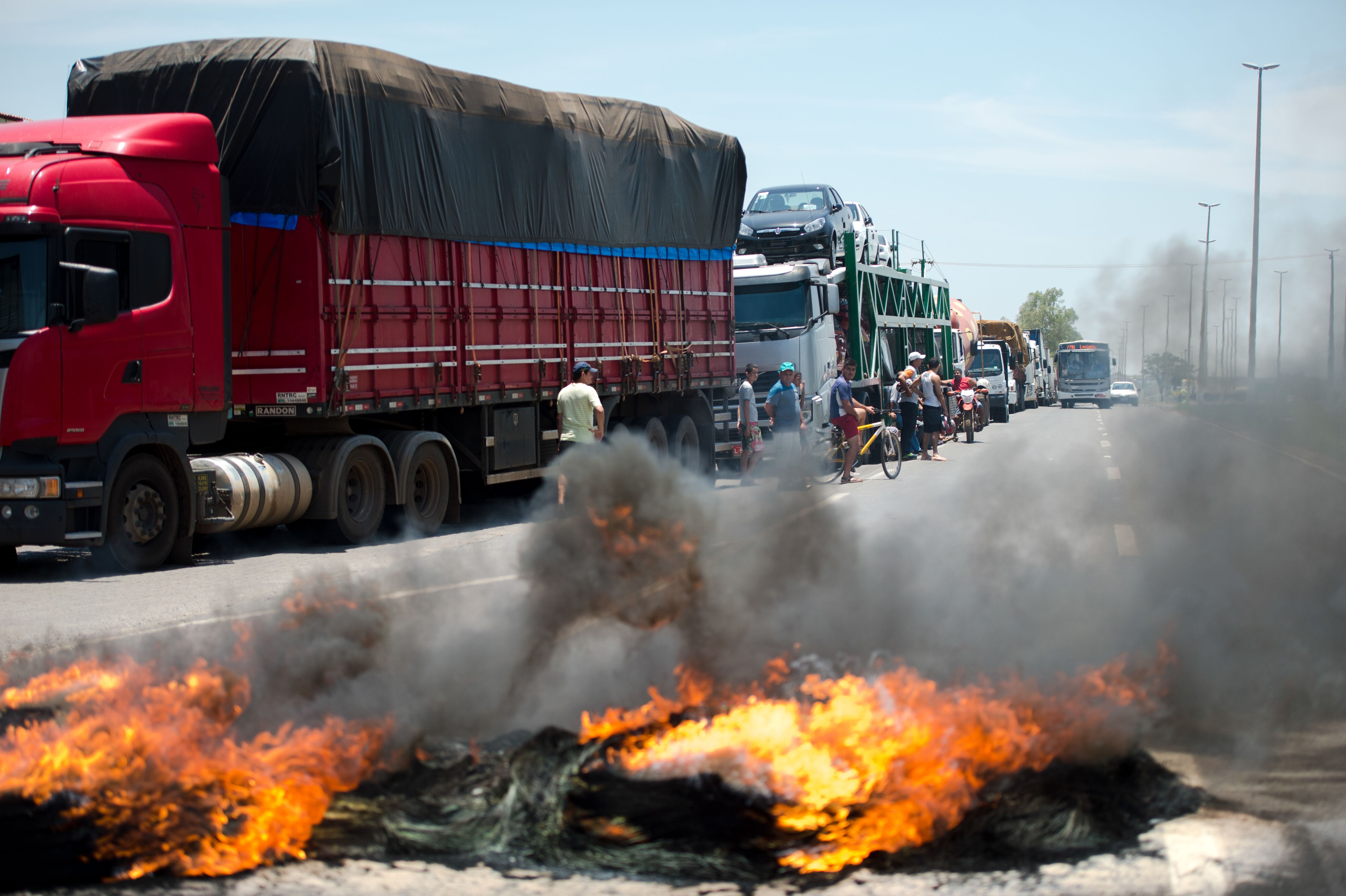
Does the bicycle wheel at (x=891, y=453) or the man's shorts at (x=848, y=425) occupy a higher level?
the man's shorts at (x=848, y=425)

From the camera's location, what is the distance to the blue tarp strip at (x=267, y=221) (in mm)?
11672

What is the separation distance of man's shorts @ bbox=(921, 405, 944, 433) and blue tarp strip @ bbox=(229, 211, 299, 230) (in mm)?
13619

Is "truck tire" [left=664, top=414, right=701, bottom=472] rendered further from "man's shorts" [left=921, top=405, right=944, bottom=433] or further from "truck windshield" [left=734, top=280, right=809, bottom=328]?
"man's shorts" [left=921, top=405, right=944, bottom=433]

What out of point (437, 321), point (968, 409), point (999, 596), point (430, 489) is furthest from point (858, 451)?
point (968, 409)

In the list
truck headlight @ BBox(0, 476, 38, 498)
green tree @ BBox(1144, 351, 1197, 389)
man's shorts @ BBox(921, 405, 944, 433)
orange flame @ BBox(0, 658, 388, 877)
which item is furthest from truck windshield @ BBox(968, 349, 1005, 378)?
orange flame @ BBox(0, 658, 388, 877)

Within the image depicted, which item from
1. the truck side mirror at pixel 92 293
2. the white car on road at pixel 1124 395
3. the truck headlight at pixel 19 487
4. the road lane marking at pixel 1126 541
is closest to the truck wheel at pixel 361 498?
the truck side mirror at pixel 92 293

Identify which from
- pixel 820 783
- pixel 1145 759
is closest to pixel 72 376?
pixel 820 783

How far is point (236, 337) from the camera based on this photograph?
11680mm

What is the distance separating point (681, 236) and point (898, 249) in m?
11.0

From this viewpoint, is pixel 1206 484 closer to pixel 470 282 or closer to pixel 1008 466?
pixel 1008 466

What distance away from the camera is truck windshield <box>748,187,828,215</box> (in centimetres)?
2312

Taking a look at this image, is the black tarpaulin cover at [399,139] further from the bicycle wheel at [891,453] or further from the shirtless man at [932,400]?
the shirtless man at [932,400]

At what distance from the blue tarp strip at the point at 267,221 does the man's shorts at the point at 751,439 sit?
28.4 feet

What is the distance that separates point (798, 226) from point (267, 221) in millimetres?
12429
